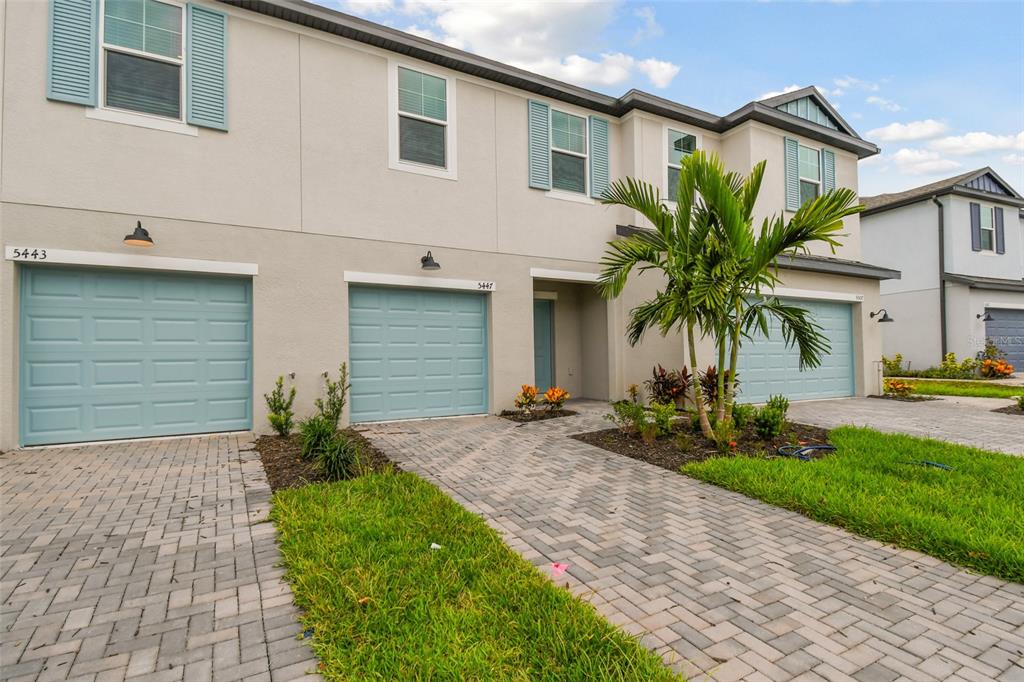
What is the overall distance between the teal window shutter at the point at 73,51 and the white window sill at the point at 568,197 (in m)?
6.85

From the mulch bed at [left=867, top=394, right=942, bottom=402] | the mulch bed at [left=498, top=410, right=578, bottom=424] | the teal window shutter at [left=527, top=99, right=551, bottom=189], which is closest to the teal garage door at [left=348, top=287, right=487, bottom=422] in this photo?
the mulch bed at [left=498, top=410, right=578, bottom=424]

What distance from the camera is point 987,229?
17.1 metres

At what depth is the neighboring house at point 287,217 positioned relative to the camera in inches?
238

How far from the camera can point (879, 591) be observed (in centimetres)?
269

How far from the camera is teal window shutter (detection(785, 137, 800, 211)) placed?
11.8 metres

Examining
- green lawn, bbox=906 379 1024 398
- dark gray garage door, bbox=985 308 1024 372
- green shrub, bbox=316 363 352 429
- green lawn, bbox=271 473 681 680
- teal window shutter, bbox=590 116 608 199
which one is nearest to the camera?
green lawn, bbox=271 473 681 680

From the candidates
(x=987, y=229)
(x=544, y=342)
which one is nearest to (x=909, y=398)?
(x=544, y=342)

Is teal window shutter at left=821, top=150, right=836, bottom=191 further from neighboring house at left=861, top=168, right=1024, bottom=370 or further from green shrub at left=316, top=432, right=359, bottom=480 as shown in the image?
green shrub at left=316, top=432, right=359, bottom=480

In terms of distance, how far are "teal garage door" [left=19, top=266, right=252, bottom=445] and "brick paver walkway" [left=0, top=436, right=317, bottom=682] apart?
1521 mm

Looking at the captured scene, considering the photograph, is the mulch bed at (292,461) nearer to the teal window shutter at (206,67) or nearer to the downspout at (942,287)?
the teal window shutter at (206,67)

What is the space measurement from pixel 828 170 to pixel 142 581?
1526 centimetres

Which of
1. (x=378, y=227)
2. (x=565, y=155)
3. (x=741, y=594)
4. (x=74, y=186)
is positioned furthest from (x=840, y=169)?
(x=74, y=186)

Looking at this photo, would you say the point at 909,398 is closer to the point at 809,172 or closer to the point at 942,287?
the point at 809,172

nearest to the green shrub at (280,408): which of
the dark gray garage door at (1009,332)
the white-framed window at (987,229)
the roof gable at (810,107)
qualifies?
the roof gable at (810,107)
